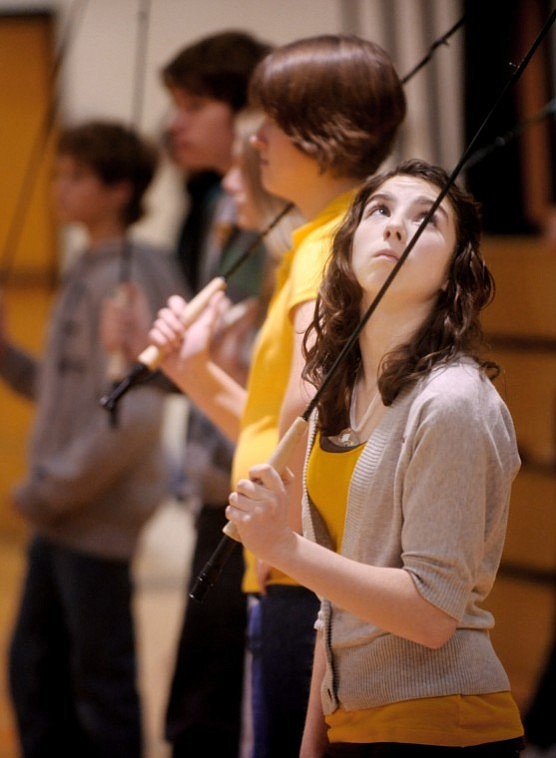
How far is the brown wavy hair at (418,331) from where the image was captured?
3.26ft

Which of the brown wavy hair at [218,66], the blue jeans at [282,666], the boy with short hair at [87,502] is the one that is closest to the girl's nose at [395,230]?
the blue jeans at [282,666]

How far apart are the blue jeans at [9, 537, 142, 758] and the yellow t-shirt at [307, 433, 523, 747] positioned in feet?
4.31

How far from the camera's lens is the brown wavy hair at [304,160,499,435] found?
0.99 m

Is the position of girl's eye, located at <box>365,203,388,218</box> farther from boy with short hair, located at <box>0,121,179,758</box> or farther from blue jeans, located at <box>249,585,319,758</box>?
boy with short hair, located at <box>0,121,179,758</box>

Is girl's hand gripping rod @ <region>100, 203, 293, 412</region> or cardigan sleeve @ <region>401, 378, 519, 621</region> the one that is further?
girl's hand gripping rod @ <region>100, 203, 293, 412</region>

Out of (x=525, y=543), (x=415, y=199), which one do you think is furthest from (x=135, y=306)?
(x=525, y=543)

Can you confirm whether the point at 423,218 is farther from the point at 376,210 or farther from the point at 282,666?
the point at 282,666

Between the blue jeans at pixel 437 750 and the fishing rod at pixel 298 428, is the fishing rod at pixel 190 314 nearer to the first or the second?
the fishing rod at pixel 298 428

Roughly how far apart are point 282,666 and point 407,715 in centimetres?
30

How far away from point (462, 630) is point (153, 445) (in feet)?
4.87

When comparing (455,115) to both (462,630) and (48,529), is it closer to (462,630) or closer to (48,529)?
(48,529)

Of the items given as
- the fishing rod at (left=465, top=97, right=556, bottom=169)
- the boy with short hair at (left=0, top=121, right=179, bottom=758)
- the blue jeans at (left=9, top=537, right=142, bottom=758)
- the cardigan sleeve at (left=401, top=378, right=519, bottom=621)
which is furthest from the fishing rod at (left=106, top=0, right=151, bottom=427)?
the cardigan sleeve at (left=401, top=378, right=519, bottom=621)

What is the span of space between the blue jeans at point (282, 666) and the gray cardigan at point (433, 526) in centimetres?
19

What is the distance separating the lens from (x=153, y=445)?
2436 millimetres
